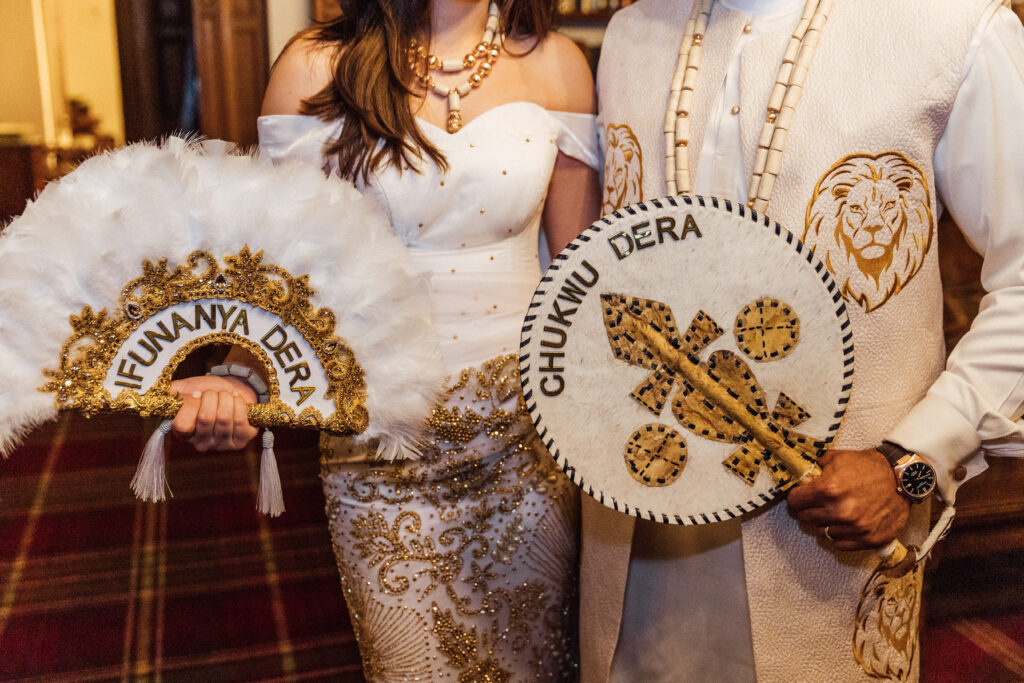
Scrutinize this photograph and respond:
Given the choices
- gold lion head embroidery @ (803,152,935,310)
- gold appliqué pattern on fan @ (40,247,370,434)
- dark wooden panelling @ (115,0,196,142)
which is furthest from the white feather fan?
dark wooden panelling @ (115,0,196,142)

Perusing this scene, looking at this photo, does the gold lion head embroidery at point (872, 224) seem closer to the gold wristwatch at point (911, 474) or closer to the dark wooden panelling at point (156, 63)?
the gold wristwatch at point (911, 474)

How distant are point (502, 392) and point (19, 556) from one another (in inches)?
108

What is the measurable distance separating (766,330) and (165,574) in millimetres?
2897

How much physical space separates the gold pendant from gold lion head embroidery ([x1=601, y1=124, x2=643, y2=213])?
0.28m

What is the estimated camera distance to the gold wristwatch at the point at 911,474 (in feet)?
3.81

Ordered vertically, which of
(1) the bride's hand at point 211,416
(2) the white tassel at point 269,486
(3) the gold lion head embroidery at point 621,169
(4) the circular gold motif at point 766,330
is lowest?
(2) the white tassel at point 269,486

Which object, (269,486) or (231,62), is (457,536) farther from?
(231,62)

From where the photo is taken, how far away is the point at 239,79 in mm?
4953

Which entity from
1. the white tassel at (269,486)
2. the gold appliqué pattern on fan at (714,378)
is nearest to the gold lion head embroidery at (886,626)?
the gold appliqué pattern on fan at (714,378)

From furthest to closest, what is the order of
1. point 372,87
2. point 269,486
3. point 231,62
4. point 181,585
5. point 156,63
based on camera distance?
1. point 156,63
2. point 231,62
3. point 181,585
4. point 372,87
5. point 269,486

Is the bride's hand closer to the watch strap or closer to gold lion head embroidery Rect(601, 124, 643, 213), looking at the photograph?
gold lion head embroidery Rect(601, 124, 643, 213)

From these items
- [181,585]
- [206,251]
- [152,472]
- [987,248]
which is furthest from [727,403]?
[181,585]

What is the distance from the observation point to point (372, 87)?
157 cm

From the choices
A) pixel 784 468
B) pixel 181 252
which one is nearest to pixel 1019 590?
pixel 784 468
